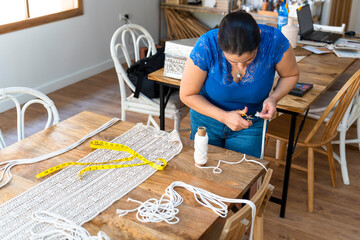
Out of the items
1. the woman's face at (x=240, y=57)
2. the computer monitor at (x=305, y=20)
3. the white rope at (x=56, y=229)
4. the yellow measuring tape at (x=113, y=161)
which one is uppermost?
the woman's face at (x=240, y=57)

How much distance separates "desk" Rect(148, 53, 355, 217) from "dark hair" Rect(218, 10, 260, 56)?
68 cm

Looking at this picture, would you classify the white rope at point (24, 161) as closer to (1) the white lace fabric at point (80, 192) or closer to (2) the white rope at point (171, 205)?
(1) the white lace fabric at point (80, 192)

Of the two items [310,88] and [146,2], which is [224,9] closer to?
[146,2]

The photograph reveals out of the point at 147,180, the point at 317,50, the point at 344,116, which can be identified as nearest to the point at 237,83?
the point at 147,180

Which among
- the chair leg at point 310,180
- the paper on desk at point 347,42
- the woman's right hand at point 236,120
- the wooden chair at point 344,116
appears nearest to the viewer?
the woman's right hand at point 236,120

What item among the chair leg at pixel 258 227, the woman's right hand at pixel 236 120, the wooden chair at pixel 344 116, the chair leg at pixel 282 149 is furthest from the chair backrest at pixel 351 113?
the chair leg at pixel 258 227

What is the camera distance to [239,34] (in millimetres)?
1552

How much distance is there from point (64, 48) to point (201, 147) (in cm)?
297

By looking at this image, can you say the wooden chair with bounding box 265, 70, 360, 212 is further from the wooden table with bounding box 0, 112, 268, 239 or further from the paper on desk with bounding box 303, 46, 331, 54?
the wooden table with bounding box 0, 112, 268, 239

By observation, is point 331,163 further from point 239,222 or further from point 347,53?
point 239,222

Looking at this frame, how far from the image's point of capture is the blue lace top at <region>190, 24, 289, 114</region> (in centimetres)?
176

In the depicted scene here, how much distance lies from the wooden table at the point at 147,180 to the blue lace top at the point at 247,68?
0.25 meters

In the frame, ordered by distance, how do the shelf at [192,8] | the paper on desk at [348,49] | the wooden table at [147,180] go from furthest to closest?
1. the shelf at [192,8]
2. the paper on desk at [348,49]
3. the wooden table at [147,180]

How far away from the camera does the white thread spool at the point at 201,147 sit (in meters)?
1.59
